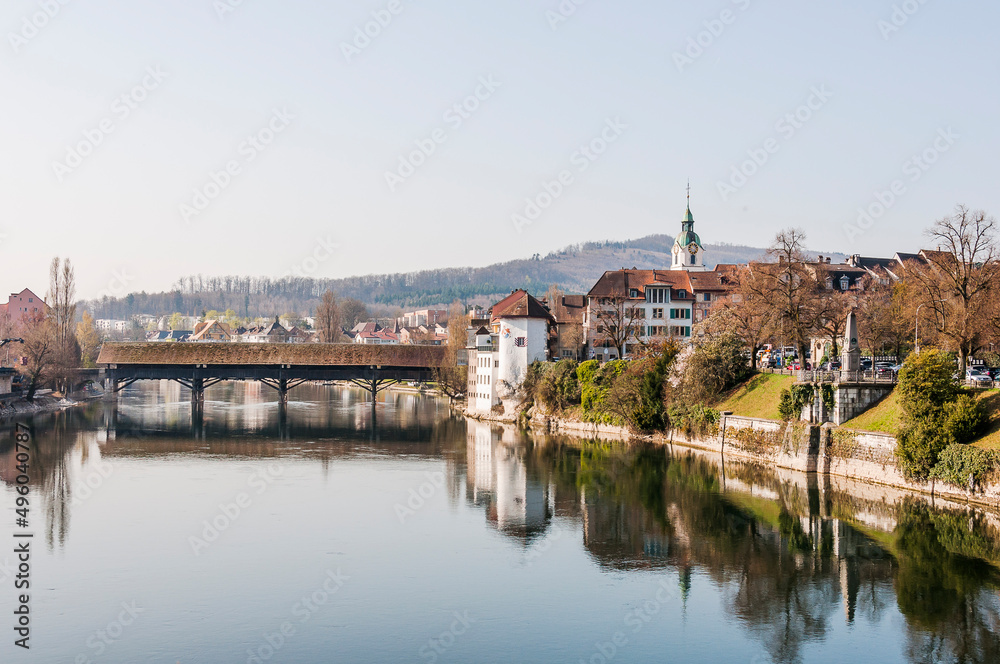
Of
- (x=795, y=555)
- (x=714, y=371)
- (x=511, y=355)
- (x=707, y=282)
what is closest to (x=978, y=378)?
(x=714, y=371)

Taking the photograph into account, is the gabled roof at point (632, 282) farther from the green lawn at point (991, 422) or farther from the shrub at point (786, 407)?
the green lawn at point (991, 422)

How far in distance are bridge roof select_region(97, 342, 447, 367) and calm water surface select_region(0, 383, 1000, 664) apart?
36.4 metres

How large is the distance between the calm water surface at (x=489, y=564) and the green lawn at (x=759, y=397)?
4.22 meters

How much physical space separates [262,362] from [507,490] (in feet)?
164

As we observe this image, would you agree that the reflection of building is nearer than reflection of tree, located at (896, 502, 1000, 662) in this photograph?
No

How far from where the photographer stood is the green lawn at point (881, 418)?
4134 centimetres

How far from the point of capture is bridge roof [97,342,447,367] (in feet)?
285

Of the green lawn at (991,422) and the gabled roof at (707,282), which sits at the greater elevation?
the gabled roof at (707,282)

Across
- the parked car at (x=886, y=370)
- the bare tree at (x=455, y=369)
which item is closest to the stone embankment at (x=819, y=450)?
Result: the parked car at (x=886, y=370)

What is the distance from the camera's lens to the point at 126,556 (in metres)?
29.6

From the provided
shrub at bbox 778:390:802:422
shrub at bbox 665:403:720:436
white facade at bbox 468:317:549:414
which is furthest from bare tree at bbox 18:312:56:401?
shrub at bbox 778:390:802:422

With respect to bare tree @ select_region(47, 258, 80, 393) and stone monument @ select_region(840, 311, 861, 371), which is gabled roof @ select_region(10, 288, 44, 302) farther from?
stone monument @ select_region(840, 311, 861, 371)

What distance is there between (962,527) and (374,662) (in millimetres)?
21671

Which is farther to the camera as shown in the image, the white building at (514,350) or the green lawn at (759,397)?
the white building at (514,350)
